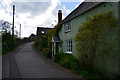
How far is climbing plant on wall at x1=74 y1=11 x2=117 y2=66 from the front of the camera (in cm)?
742

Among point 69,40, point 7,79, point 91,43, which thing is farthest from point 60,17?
point 7,79

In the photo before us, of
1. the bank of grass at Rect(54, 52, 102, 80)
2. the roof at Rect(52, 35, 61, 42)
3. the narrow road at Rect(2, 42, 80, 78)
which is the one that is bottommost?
the narrow road at Rect(2, 42, 80, 78)

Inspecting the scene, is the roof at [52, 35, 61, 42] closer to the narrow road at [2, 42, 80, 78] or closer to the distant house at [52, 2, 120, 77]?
the distant house at [52, 2, 120, 77]

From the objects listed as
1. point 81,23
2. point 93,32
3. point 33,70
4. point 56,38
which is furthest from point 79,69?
point 56,38

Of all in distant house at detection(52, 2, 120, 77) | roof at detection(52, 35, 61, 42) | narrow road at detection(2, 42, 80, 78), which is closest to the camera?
distant house at detection(52, 2, 120, 77)

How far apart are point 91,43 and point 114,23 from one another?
2011 millimetres

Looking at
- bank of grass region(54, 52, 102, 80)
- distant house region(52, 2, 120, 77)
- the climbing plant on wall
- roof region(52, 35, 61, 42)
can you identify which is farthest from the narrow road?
roof region(52, 35, 61, 42)

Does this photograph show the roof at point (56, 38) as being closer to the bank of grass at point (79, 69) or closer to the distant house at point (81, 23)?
the distant house at point (81, 23)

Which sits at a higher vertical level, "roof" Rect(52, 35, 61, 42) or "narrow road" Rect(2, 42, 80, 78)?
"roof" Rect(52, 35, 61, 42)

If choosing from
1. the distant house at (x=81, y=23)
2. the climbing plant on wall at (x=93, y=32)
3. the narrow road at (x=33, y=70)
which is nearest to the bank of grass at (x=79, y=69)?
the narrow road at (x=33, y=70)

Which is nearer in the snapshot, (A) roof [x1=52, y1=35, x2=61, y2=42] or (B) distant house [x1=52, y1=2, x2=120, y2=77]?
(B) distant house [x1=52, y1=2, x2=120, y2=77]

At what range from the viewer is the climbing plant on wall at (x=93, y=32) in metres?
7.42

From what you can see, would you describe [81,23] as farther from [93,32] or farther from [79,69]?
[79,69]

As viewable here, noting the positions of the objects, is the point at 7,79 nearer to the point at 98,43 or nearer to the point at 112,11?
the point at 98,43
